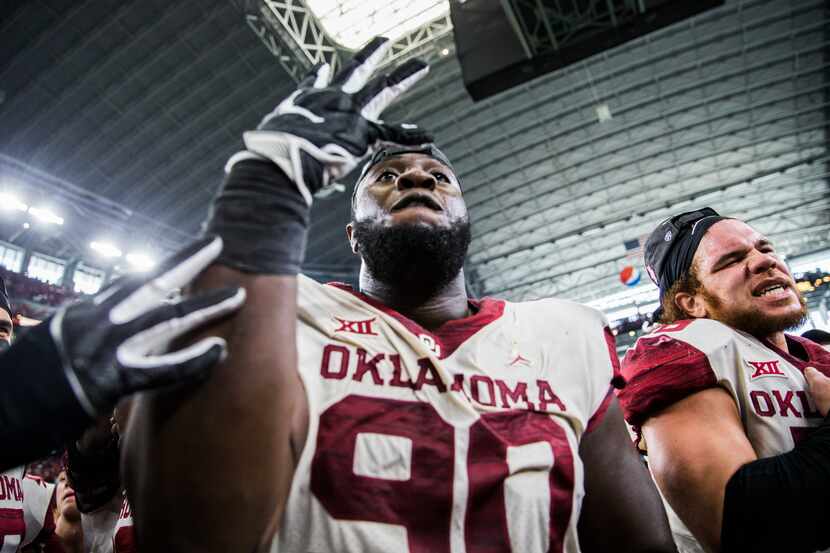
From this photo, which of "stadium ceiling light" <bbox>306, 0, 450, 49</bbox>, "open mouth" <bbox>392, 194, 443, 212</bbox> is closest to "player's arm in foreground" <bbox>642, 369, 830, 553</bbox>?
"open mouth" <bbox>392, 194, 443, 212</bbox>

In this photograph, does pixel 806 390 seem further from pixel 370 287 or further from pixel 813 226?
pixel 813 226

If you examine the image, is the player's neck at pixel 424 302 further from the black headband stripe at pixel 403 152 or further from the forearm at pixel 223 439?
the forearm at pixel 223 439

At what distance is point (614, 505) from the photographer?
157 cm

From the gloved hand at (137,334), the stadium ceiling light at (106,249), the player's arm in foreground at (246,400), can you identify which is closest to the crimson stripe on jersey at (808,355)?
the player's arm in foreground at (246,400)

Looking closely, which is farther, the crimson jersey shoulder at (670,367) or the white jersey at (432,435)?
the crimson jersey shoulder at (670,367)

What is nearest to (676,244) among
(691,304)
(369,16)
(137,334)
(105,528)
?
(691,304)

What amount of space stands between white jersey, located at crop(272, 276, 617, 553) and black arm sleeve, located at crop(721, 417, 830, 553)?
0.55 meters

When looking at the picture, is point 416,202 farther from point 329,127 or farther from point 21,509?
point 21,509

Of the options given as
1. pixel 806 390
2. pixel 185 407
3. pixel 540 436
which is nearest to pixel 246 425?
pixel 185 407

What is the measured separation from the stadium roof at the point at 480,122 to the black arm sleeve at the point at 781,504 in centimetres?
1148

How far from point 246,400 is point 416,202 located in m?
1.06

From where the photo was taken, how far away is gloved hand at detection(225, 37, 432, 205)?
3.66 feet

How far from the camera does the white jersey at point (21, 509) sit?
344 cm

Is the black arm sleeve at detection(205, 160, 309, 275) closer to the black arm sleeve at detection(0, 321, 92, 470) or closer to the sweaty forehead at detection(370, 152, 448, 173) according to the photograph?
the black arm sleeve at detection(0, 321, 92, 470)
